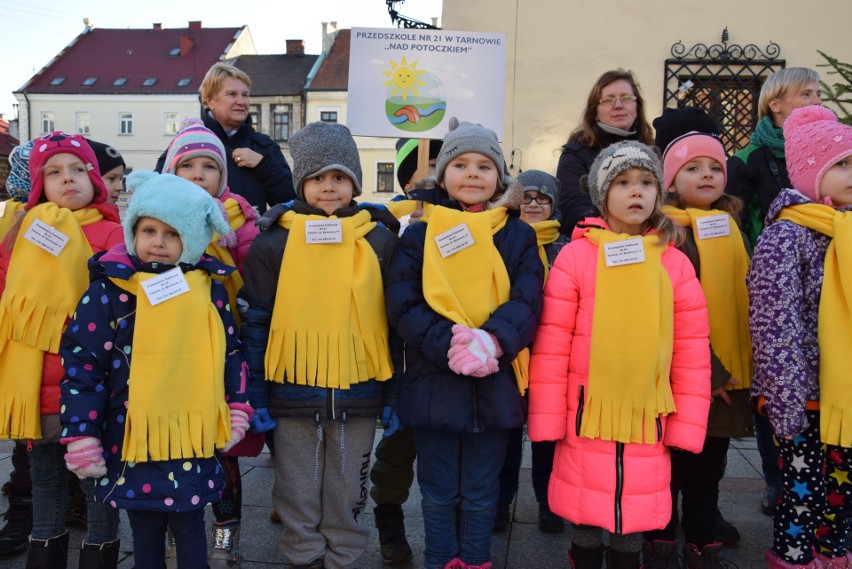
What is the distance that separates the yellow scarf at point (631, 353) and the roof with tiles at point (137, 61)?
128ft

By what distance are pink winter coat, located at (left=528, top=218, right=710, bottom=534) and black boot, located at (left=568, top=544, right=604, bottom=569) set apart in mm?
174

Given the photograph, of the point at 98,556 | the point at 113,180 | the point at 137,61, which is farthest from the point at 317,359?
the point at 137,61

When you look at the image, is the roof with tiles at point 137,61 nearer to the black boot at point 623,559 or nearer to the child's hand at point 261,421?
the child's hand at point 261,421

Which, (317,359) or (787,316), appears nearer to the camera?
(787,316)

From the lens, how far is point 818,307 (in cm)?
267

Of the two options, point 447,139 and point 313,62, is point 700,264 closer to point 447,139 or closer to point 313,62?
point 447,139

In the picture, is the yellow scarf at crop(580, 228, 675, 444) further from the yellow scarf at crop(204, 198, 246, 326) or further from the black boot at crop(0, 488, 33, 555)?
the black boot at crop(0, 488, 33, 555)

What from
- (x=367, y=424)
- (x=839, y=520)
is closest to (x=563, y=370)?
(x=367, y=424)

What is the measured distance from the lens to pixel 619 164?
106 inches

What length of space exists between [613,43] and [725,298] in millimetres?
6268

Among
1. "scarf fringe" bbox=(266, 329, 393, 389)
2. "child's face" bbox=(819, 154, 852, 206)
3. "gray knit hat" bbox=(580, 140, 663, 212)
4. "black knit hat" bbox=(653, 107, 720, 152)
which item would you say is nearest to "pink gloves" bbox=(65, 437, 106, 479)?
"scarf fringe" bbox=(266, 329, 393, 389)

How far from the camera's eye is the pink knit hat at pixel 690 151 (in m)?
3.02

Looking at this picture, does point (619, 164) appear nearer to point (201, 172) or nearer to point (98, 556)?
point (201, 172)

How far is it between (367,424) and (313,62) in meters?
37.2
